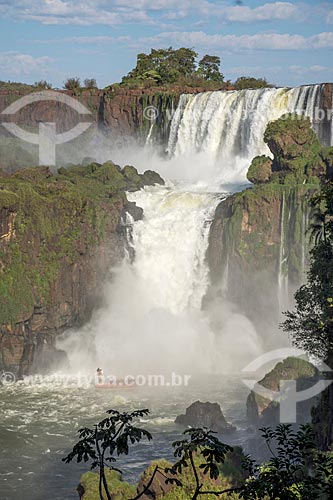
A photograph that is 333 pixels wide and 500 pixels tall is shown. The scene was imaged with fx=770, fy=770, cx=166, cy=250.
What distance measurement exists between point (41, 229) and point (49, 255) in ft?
4.49

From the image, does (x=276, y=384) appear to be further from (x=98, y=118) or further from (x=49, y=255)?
(x=98, y=118)

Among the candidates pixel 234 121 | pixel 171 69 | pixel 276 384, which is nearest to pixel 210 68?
pixel 171 69

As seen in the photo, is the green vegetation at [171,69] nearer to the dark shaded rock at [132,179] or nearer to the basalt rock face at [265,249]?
the dark shaded rock at [132,179]

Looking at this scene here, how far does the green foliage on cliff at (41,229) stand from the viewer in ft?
121

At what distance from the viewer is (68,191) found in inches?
1581

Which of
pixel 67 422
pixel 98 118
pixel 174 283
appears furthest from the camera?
pixel 98 118

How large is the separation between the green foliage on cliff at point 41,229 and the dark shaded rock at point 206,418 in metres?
11.8

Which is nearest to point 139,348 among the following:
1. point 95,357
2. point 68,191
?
point 95,357

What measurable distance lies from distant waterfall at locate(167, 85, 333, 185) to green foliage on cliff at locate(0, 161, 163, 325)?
35.7 feet

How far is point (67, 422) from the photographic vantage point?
29.6m

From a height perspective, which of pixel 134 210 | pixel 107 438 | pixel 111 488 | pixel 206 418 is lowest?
pixel 206 418

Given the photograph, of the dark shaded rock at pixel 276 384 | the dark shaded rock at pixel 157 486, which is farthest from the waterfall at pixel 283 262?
the dark shaded rock at pixel 157 486

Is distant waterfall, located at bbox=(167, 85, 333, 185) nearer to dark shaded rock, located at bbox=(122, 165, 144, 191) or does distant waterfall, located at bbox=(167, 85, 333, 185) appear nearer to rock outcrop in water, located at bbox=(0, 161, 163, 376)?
dark shaded rock, located at bbox=(122, 165, 144, 191)

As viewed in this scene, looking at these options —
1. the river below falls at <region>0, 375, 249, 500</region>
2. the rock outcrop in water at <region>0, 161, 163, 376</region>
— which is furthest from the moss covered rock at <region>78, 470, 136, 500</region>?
the rock outcrop in water at <region>0, 161, 163, 376</region>
